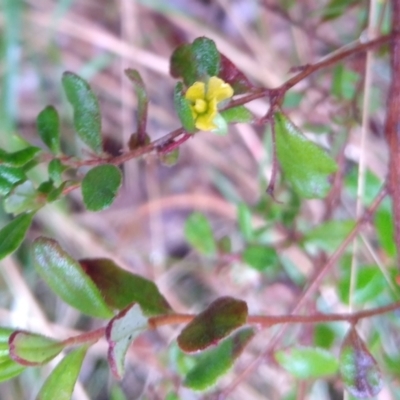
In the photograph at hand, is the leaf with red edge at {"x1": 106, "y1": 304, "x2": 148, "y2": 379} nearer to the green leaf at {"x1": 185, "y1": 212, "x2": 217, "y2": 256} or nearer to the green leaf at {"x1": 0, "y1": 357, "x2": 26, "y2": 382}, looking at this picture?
the green leaf at {"x1": 0, "y1": 357, "x2": 26, "y2": 382}

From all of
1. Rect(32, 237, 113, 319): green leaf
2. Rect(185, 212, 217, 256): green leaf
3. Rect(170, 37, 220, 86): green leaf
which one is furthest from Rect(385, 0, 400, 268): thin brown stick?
Rect(185, 212, 217, 256): green leaf

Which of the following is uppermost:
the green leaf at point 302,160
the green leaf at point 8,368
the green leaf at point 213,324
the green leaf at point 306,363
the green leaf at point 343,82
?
the green leaf at point 343,82

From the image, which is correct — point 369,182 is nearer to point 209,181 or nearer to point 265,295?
point 265,295

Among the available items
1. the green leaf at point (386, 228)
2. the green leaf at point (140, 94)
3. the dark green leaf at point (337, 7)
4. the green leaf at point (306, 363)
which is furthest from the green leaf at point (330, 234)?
the green leaf at point (140, 94)

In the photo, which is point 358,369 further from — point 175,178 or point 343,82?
point 175,178

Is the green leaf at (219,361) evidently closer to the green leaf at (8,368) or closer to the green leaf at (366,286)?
the green leaf at (8,368)

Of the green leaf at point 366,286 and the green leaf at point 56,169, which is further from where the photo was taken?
the green leaf at point 366,286

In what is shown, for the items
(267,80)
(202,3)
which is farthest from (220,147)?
(202,3)
